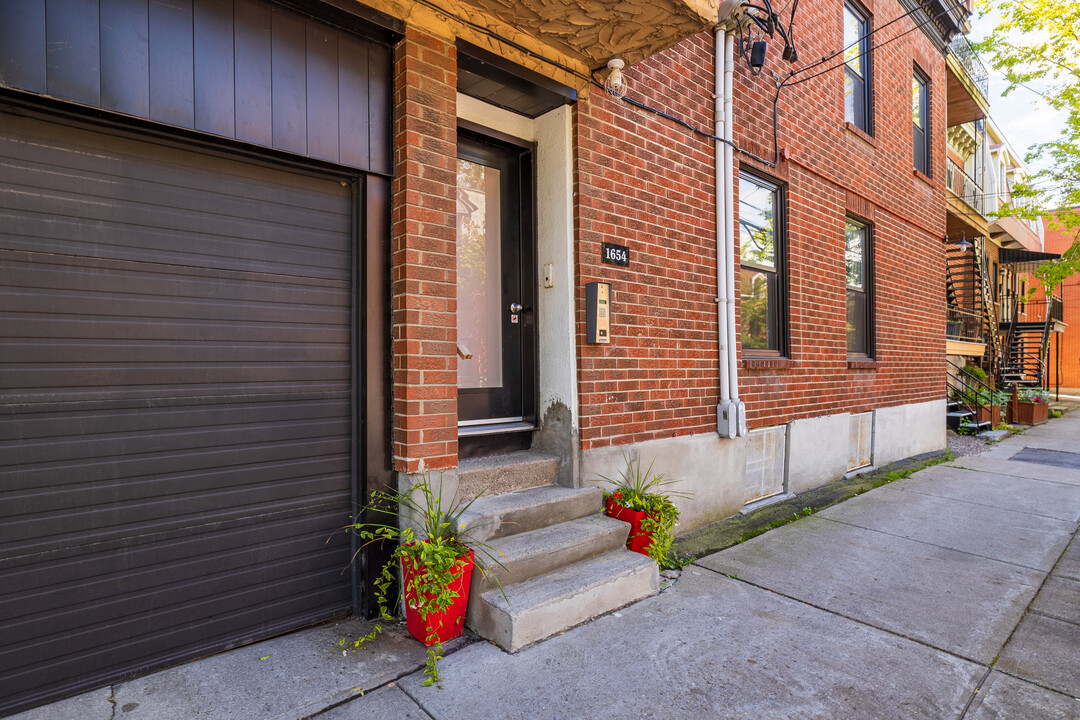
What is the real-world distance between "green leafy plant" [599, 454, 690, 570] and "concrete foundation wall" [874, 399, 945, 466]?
452 centimetres

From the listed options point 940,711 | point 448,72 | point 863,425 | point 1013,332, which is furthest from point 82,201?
point 1013,332

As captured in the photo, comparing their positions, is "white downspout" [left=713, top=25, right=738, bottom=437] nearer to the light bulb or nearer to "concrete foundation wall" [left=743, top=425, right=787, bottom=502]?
"concrete foundation wall" [left=743, top=425, right=787, bottom=502]

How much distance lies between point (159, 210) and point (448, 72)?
1.63m

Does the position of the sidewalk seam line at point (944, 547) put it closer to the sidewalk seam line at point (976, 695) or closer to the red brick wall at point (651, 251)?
the red brick wall at point (651, 251)

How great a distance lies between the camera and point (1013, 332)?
1602 centimetres

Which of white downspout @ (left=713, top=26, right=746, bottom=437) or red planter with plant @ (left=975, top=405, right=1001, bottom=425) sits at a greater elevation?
white downspout @ (left=713, top=26, right=746, bottom=437)

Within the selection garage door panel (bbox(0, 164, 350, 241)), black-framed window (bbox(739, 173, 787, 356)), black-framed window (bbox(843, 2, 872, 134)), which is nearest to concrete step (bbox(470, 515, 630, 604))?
garage door panel (bbox(0, 164, 350, 241))

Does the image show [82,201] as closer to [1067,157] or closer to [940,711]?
[940,711]

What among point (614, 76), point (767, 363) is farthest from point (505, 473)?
point (767, 363)

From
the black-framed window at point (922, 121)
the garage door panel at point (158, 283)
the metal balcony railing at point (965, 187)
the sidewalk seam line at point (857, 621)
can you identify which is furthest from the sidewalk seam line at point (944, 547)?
the metal balcony railing at point (965, 187)

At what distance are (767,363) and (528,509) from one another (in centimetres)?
297

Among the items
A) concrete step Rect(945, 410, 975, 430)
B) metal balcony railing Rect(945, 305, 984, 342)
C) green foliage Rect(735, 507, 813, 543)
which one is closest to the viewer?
green foliage Rect(735, 507, 813, 543)

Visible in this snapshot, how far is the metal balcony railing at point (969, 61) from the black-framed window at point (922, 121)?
1.12 meters

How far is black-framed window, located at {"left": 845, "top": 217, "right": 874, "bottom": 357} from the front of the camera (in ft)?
22.8
